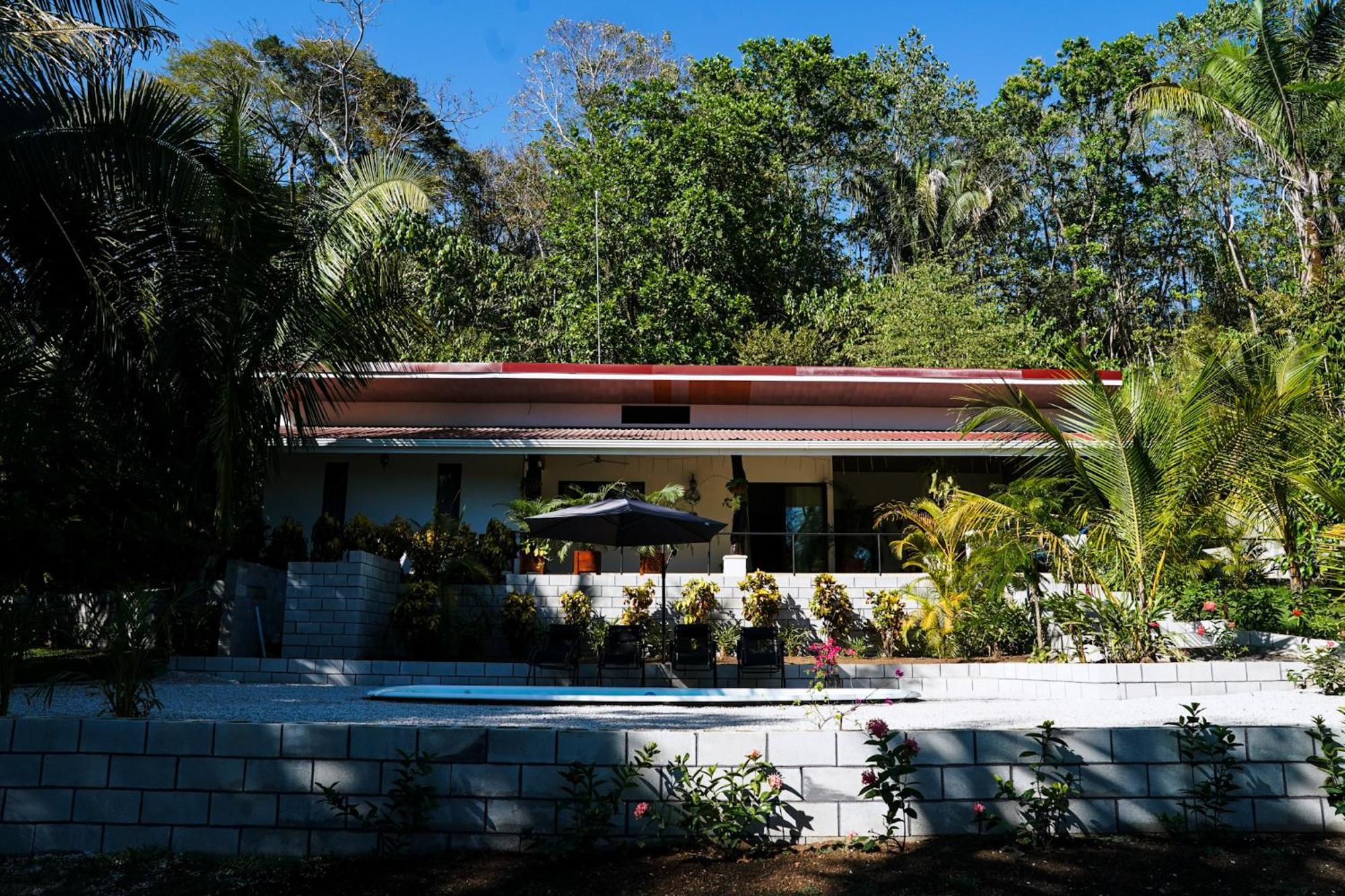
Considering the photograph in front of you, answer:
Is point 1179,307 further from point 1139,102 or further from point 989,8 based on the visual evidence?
point 1139,102

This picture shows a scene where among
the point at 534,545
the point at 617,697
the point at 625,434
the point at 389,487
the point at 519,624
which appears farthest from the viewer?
the point at 389,487

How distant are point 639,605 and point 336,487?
736 centimetres

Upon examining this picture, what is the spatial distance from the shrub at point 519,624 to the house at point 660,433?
4.08m

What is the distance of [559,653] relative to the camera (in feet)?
37.0

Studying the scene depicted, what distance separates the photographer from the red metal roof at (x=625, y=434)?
53.9 feet

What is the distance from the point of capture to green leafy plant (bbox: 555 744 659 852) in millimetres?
4555

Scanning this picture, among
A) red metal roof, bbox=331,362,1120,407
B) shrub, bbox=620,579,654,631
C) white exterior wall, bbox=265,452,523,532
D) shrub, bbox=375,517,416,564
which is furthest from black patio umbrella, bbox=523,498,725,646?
red metal roof, bbox=331,362,1120,407

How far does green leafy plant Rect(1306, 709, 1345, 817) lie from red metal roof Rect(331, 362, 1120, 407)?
13434 millimetres

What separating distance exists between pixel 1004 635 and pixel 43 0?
11530mm

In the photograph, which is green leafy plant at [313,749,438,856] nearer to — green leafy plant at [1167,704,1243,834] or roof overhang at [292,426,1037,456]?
green leafy plant at [1167,704,1243,834]

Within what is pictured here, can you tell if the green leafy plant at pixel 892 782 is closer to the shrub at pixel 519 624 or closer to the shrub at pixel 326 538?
the shrub at pixel 519 624

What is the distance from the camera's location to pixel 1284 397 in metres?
9.70

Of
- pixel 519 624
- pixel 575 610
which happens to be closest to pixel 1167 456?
pixel 575 610

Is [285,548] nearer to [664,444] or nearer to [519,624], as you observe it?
[519,624]
